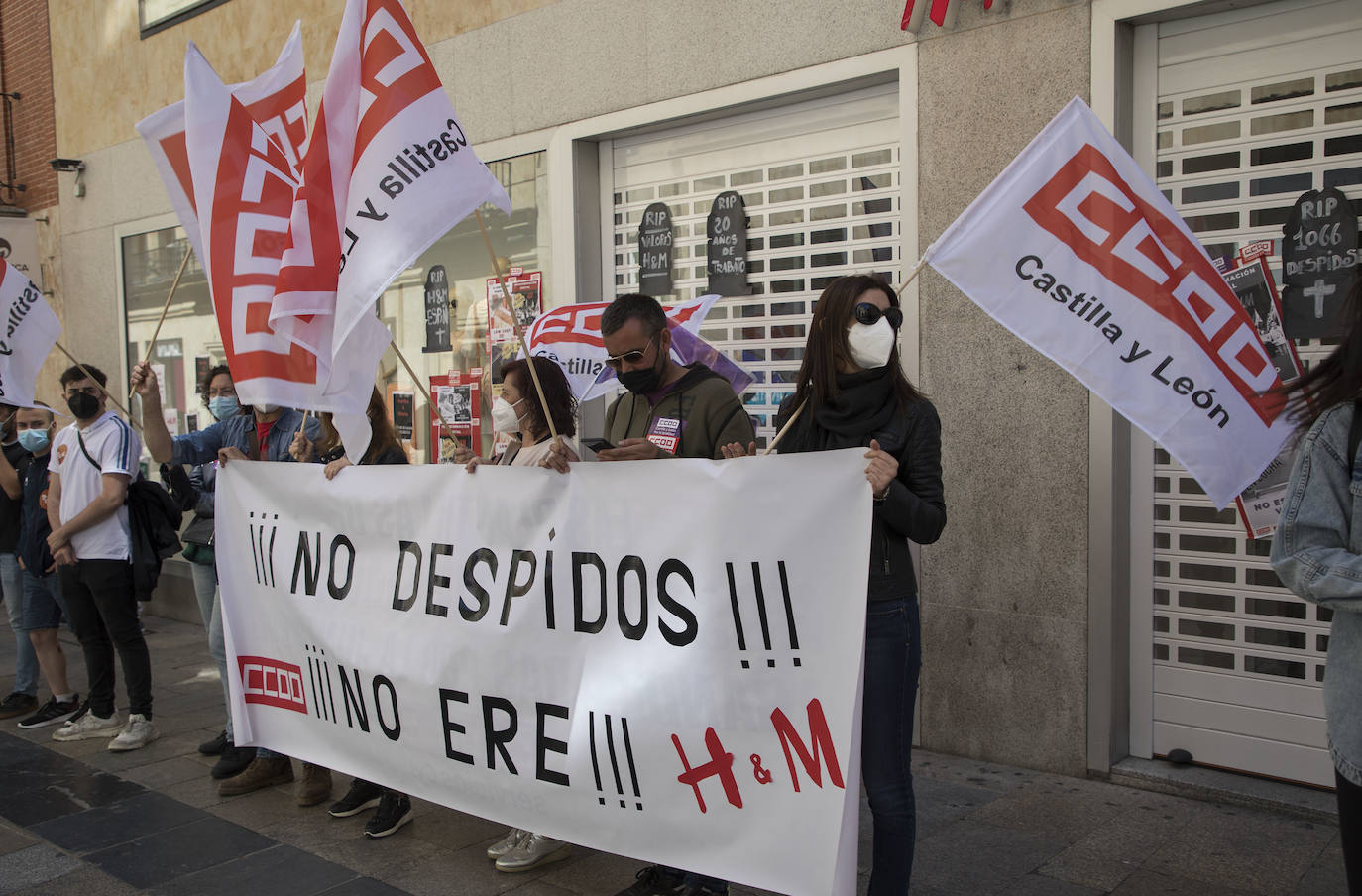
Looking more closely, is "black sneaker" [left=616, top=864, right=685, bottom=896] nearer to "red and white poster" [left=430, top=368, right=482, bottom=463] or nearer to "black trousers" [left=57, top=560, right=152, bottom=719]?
"black trousers" [left=57, top=560, right=152, bottom=719]

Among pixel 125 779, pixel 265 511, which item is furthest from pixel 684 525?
pixel 125 779

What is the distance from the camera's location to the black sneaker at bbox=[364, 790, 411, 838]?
15.3ft

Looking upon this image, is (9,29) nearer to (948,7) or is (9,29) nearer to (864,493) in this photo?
(948,7)

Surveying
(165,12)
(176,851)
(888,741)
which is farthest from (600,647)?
(165,12)

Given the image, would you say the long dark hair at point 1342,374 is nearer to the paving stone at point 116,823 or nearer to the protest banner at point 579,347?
the protest banner at point 579,347

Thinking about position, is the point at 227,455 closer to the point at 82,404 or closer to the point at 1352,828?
the point at 82,404

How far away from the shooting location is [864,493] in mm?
3092

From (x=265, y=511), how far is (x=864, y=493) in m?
2.93

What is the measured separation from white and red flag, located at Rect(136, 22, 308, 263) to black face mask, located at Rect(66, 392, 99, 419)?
151 centimetres

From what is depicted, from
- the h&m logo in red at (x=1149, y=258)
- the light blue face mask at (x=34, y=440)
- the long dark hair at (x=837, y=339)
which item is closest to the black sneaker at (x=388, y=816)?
the long dark hair at (x=837, y=339)

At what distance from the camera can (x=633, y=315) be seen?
3.99 meters

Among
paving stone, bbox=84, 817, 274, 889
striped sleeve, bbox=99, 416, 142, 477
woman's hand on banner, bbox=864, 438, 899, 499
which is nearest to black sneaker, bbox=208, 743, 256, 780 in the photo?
paving stone, bbox=84, 817, 274, 889

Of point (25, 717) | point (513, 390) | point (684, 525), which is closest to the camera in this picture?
point (684, 525)

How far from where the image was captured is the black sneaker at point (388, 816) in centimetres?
467
